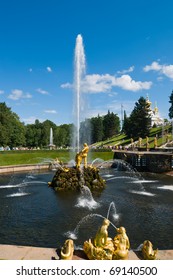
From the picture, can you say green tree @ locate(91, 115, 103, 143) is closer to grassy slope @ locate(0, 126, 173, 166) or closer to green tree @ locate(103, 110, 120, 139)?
green tree @ locate(103, 110, 120, 139)

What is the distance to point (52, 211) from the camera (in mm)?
18500

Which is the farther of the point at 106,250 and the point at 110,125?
the point at 110,125

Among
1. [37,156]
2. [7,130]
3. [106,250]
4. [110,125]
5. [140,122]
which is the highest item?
[110,125]

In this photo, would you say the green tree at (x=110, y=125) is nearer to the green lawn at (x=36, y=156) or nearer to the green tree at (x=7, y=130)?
the green tree at (x=7, y=130)

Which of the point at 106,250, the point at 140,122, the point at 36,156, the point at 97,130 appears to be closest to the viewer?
the point at 106,250

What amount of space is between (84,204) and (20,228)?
6.35 metres

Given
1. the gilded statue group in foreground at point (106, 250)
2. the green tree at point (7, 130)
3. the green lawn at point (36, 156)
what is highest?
the green tree at point (7, 130)

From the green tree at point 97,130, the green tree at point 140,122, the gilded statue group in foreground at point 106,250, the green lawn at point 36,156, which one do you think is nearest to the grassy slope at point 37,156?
the green lawn at point 36,156

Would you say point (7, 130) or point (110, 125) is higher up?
point (110, 125)

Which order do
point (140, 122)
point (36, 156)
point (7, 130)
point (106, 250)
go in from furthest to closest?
1. point (140, 122)
2. point (7, 130)
3. point (36, 156)
4. point (106, 250)

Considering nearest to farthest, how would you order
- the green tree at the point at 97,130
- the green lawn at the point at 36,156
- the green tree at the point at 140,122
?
the green lawn at the point at 36,156, the green tree at the point at 140,122, the green tree at the point at 97,130

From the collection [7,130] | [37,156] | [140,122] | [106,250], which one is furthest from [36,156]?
[106,250]

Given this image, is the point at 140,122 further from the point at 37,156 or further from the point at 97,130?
the point at 97,130
